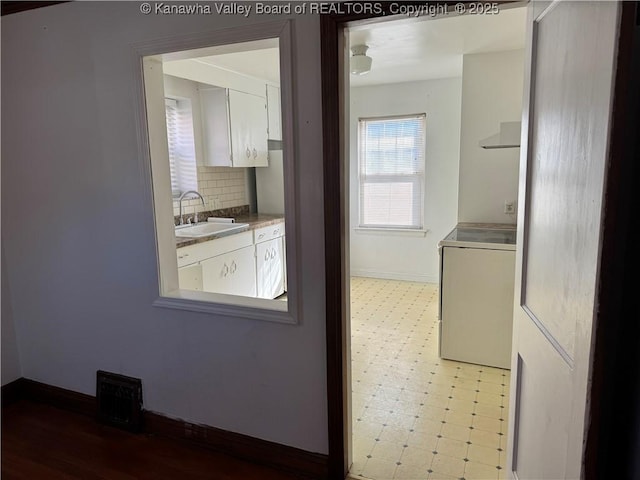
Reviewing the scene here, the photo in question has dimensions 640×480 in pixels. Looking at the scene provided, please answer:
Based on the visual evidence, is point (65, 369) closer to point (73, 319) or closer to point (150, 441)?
point (73, 319)

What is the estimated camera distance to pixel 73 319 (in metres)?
2.39

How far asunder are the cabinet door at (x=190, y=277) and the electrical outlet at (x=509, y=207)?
2.69 m

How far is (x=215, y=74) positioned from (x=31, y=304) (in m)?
2.35

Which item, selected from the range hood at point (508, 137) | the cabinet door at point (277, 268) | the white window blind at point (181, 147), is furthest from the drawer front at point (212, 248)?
the range hood at point (508, 137)

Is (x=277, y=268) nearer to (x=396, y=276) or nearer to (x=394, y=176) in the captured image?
(x=396, y=276)

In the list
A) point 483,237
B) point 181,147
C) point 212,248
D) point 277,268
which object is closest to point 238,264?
point 212,248

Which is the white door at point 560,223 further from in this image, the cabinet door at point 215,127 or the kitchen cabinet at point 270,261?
the cabinet door at point 215,127

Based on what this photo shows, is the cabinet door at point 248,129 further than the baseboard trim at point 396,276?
No

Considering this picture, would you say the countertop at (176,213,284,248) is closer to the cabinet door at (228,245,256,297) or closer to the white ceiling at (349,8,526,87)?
the cabinet door at (228,245,256,297)

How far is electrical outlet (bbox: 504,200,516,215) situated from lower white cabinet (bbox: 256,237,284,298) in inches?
89.8

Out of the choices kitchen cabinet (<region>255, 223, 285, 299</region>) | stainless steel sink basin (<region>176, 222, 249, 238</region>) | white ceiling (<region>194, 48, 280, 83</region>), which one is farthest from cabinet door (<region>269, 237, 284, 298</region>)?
white ceiling (<region>194, 48, 280, 83</region>)

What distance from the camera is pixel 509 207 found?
3.71m

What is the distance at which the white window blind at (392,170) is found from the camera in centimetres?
490

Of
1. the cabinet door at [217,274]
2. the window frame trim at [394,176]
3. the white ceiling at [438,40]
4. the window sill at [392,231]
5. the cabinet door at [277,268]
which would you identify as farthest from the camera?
the window sill at [392,231]
